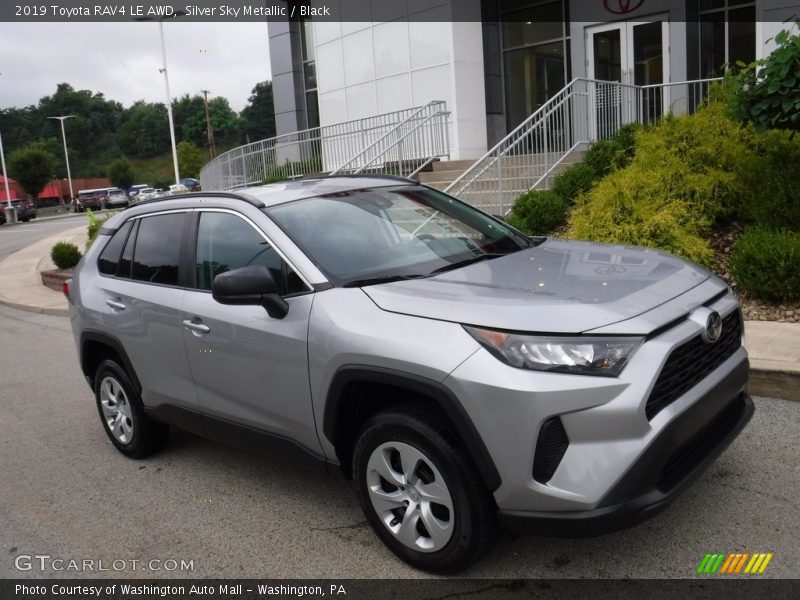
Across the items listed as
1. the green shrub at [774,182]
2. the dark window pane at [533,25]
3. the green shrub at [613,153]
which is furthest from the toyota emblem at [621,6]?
the green shrub at [774,182]

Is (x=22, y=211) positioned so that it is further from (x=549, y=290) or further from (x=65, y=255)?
(x=549, y=290)

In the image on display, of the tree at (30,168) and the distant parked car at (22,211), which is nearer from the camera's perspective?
the distant parked car at (22,211)

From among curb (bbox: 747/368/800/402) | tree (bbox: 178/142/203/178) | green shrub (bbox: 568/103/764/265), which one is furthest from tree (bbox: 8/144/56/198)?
curb (bbox: 747/368/800/402)

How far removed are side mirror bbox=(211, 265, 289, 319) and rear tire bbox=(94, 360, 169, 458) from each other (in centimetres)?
175

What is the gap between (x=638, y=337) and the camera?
9.29 feet

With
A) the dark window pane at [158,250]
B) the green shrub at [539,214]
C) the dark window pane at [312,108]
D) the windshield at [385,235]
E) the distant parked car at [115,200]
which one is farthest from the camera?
the distant parked car at [115,200]

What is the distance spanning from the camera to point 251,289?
3494mm

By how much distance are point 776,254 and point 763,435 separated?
2.71 meters

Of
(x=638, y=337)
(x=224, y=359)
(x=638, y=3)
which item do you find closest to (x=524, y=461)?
(x=638, y=337)

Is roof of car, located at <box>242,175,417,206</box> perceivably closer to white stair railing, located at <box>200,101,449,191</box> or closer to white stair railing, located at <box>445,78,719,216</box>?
white stair railing, located at <box>445,78,719,216</box>

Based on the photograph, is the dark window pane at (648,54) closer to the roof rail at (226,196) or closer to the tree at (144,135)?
the roof rail at (226,196)

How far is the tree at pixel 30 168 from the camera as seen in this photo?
209 feet

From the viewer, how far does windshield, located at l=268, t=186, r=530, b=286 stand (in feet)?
12.2

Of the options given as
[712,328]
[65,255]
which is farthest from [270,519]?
[65,255]
